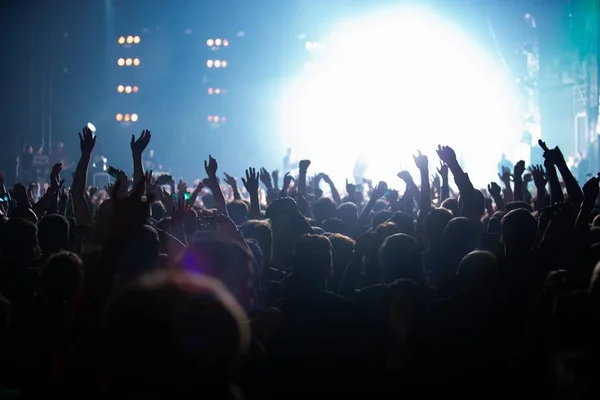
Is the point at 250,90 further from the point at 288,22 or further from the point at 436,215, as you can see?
the point at 436,215

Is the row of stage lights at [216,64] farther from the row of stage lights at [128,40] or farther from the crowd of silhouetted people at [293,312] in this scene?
the crowd of silhouetted people at [293,312]

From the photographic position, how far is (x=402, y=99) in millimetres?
30781

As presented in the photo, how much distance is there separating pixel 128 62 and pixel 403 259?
98.0ft

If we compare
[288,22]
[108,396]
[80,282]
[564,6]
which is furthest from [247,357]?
[288,22]

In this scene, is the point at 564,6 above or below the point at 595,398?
above

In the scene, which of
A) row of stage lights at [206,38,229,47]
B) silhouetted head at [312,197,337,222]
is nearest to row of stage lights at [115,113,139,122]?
row of stage lights at [206,38,229,47]

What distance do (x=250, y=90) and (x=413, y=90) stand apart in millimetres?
Answer: 9732

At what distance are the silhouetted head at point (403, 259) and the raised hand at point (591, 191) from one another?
189cm

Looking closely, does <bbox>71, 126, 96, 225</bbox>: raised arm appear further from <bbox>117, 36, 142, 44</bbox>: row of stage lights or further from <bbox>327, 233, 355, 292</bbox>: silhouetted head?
<bbox>117, 36, 142, 44</bbox>: row of stage lights

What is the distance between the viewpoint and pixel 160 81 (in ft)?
107

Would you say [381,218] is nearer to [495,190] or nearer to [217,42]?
[495,190]

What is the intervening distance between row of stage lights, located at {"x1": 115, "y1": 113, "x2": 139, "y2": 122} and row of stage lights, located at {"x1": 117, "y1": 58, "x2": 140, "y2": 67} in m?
2.66

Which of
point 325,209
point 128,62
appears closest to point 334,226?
point 325,209

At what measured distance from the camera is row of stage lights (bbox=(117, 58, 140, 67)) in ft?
101
